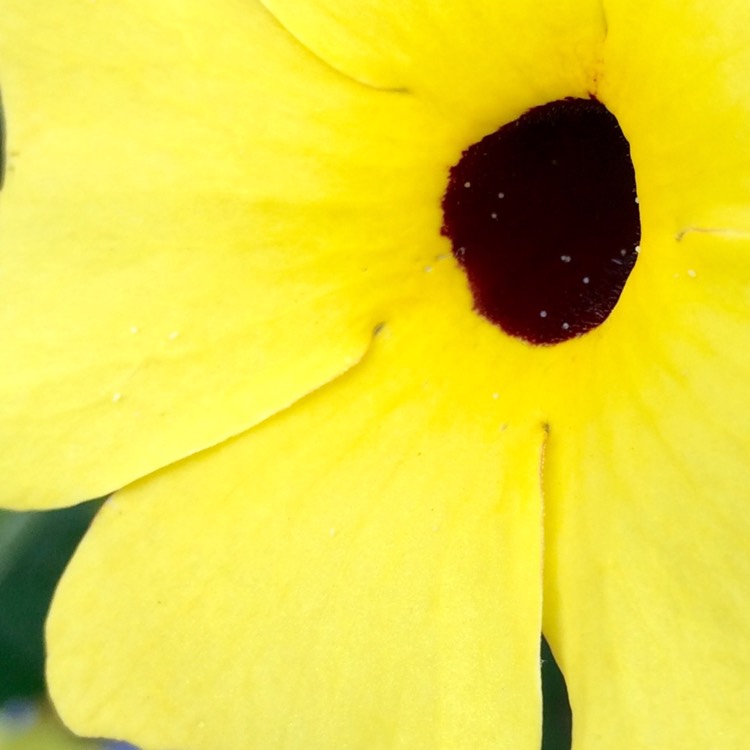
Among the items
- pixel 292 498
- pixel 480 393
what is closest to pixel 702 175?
pixel 480 393

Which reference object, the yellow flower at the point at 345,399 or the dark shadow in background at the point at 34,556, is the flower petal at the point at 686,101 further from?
the dark shadow in background at the point at 34,556

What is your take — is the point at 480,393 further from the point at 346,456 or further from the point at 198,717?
the point at 198,717

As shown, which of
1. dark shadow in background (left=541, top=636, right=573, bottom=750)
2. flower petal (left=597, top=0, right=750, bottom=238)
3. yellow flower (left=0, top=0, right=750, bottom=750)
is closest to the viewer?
flower petal (left=597, top=0, right=750, bottom=238)

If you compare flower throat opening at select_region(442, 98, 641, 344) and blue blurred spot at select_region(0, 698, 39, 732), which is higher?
flower throat opening at select_region(442, 98, 641, 344)

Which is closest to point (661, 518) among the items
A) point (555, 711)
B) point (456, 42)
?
point (456, 42)

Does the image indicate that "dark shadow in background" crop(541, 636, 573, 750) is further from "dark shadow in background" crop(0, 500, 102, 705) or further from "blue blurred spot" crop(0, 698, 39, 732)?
"blue blurred spot" crop(0, 698, 39, 732)

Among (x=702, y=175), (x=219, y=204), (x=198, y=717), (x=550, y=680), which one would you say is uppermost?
(x=702, y=175)

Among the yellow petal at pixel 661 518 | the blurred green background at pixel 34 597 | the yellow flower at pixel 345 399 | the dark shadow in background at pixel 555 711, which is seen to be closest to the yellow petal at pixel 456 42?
the yellow flower at pixel 345 399

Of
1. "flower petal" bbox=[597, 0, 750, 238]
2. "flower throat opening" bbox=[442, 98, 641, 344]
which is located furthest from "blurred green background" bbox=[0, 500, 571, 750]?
"flower petal" bbox=[597, 0, 750, 238]
